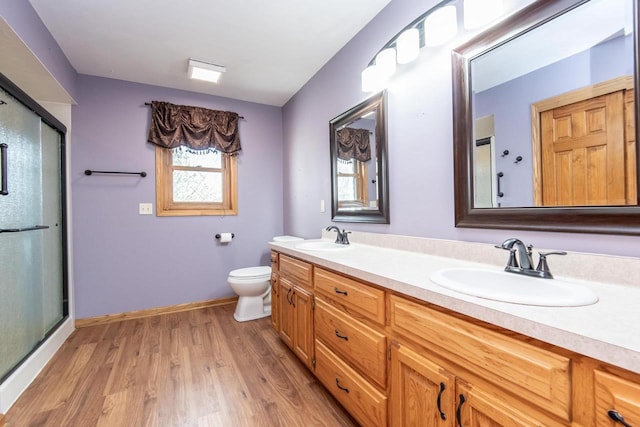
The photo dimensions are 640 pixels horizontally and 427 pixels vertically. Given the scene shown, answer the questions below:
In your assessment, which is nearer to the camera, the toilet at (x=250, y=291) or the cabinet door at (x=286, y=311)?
the cabinet door at (x=286, y=311)

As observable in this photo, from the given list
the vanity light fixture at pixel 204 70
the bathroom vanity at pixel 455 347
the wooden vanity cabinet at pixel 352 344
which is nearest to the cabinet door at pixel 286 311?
the bathroom vanity at pixel 455 347

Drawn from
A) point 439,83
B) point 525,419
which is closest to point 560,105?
point 439,83

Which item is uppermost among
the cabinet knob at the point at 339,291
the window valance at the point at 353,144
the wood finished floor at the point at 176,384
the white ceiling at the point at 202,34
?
the white ceiling at the point at 202,34

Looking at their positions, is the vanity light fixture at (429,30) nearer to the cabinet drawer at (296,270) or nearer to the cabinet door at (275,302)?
the cabinet drawer at (296,270)

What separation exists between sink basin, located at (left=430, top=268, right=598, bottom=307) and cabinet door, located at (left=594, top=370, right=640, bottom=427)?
0.18 metres

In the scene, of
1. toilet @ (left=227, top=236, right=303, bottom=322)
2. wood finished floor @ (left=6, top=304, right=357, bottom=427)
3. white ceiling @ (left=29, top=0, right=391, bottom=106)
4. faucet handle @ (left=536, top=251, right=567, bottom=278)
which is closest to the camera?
faucet handle @ (left=536, top=251, right=567, bottom=278)

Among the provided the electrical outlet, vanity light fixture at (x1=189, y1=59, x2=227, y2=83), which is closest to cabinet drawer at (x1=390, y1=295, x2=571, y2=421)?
vanity light fixture at (x1=189, y1=59, x2=227, y2=83)

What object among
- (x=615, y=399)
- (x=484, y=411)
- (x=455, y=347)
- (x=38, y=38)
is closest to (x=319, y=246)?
(x=455, y=347)

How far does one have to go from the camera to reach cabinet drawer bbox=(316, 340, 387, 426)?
3.73ft

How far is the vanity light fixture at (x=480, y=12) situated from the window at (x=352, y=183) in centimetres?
103

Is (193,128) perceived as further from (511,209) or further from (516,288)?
(516,288)

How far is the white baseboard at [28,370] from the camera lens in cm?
150

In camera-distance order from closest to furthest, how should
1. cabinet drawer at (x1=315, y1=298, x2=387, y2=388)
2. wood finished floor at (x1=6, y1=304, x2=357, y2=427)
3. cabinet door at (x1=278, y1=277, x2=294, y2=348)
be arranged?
cabinet drawer at (x1=315, y1=298, x2=387, y2=388) < wood finished floor at (x1=6, y1=304, x2=357, y2=427) < cabinet door at (x1=278, y1=277, x2=294, y2=348)

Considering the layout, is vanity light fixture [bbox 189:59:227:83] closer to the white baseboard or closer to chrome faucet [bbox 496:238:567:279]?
the white baseboard
